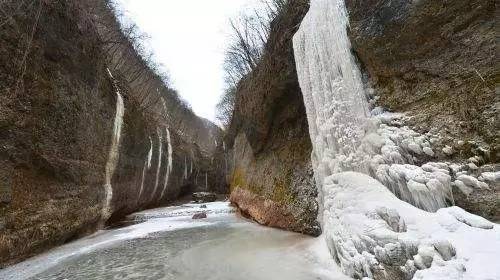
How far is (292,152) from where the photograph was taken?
9.64 meters

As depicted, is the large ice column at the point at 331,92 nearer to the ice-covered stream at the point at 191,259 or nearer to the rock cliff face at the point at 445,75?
the rock cliff face at the point at 445,75

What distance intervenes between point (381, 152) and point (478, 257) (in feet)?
7.13

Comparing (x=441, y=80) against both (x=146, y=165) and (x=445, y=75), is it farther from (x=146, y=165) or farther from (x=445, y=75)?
(x=146, y=165)

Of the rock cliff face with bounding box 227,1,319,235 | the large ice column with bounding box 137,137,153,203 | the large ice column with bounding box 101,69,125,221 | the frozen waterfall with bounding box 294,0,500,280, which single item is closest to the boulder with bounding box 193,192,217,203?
the large ice column with bounding box 137,137,153,203

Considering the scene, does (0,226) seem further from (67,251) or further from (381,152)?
(381,152)

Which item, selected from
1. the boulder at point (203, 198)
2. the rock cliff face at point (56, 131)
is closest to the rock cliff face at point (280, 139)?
the rock cliff face at point (56, 131)

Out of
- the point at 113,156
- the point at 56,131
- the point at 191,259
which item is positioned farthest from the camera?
the point at 113,156

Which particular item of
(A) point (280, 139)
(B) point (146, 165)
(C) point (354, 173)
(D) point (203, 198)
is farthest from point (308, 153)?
(D) point (203, 198)

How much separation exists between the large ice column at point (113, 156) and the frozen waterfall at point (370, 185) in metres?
7.81

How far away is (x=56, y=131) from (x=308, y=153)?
6.53m

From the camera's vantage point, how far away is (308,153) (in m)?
8.73

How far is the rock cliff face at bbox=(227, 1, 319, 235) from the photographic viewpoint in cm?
853

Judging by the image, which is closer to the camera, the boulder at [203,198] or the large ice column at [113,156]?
the large ice column at [113,156]

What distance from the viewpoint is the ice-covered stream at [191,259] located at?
4.86m
